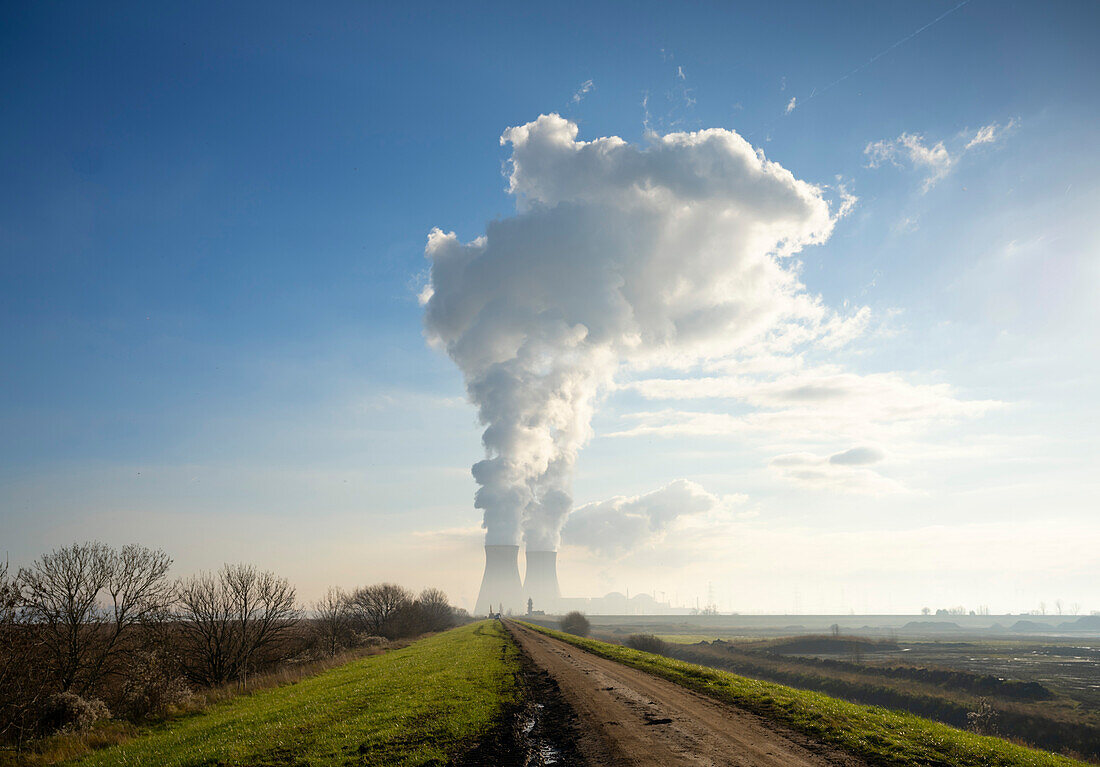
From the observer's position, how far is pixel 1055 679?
61.5 meters

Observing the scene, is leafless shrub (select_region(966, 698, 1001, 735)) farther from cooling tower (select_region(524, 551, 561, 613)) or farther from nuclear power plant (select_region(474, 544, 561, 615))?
cooling tower (select_region(524, 551, 561, 613))

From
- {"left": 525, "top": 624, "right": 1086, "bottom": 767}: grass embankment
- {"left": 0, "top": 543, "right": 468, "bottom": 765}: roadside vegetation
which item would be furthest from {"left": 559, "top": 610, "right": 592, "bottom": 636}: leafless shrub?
{"left": 525, "top": 624, "right": 1086, "bottom": 767}: grass embankment

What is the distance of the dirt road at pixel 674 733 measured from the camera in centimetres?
Result: 1214

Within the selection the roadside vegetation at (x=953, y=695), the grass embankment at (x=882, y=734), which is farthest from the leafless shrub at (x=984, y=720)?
the grass embankment at (x=882, y=734)

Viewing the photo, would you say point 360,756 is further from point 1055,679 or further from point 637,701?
point 1055,679

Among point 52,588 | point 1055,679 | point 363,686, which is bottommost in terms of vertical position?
point 1055,679

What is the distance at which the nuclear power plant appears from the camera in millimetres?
124056

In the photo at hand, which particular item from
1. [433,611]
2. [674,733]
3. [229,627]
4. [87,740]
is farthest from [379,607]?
[674,733]

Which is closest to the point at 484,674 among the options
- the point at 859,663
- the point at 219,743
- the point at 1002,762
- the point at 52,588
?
the point at 219,743

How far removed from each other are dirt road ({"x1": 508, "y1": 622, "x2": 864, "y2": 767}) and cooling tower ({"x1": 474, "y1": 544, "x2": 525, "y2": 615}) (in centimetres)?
9737

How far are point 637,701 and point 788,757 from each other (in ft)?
25.4

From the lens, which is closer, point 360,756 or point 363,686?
point 360,756

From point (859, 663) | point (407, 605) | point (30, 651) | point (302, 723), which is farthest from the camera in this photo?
point (407, 605)

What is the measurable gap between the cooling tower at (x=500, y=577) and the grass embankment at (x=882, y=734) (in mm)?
98396
